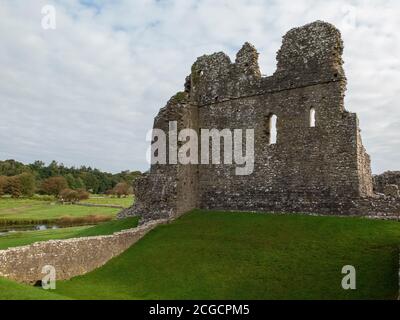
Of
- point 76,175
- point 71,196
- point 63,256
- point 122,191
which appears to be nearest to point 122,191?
point 122,191

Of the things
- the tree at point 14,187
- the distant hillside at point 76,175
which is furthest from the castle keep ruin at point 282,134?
the distant hillside at point 76,175

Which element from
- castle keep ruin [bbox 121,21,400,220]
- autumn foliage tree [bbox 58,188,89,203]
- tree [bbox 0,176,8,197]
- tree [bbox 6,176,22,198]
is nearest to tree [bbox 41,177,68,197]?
tree [bbox 6,176,22,198]

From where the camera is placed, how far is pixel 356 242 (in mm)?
15727

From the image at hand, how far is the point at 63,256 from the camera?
16.8m

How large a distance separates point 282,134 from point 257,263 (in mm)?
8047

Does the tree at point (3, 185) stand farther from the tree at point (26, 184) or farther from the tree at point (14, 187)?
the tree at point (26, 184)

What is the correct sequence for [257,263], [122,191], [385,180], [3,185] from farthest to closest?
[122,191] → [3,185] → [385,180] → [257,263]

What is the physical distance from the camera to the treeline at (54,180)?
93938 millimetres

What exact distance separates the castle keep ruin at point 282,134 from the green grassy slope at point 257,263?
1.38 meters

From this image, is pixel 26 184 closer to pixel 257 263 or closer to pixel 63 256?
pixel 63 256

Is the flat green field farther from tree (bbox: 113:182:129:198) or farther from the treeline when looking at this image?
tree (bbox: 113:182:129:198)

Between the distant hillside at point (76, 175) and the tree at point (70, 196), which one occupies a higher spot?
the distant hillside at point (76, 175)
